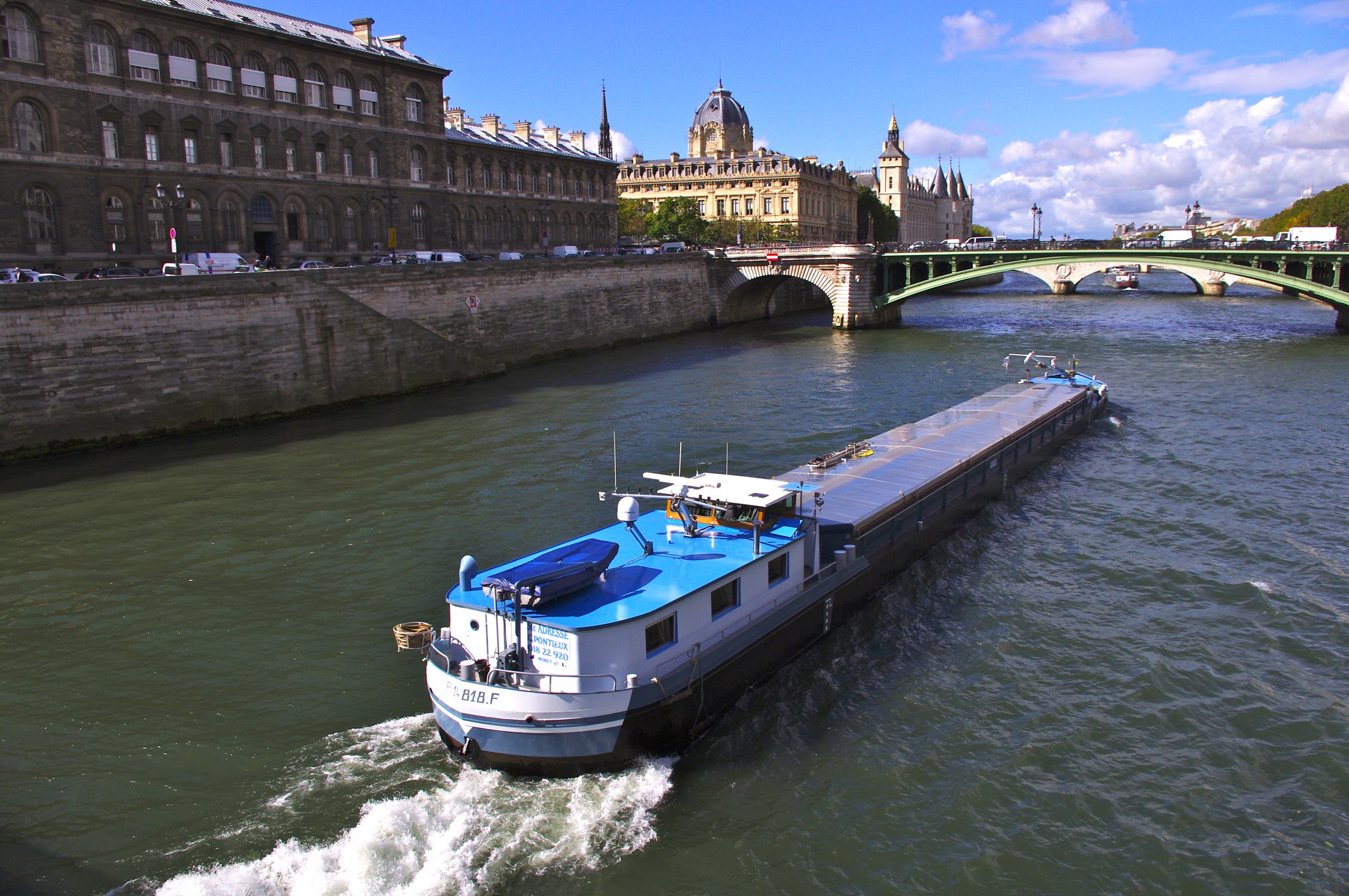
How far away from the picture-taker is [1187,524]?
73.0 ft

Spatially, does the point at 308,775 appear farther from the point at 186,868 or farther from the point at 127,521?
the point at 127,521

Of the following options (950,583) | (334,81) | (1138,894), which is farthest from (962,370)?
(1138,894)

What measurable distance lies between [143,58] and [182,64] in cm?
184

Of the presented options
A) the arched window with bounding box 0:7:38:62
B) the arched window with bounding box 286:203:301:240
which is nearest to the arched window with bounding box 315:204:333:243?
the arched window with bounding box 286:203:301:240

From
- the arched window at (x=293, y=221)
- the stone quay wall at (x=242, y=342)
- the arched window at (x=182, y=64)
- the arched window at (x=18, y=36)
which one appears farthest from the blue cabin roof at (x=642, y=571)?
the arched window at (x=293, y=221)

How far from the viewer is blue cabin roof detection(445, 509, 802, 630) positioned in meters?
12.8

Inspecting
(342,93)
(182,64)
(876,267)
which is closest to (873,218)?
(876,267)

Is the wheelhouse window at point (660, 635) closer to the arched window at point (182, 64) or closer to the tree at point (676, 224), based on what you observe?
the arched window at point (182, 64)

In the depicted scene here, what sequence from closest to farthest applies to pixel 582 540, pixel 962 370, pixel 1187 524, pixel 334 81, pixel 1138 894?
pixel 1138 894 → pixel 582 540 → pixel 1187 524 → pixel 962 370 → pixel 334 81

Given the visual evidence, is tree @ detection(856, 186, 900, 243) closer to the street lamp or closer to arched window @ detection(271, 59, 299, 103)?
arched window @ detection(271, 59, 299, 103)

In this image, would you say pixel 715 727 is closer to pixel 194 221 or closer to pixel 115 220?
pixel 115 220

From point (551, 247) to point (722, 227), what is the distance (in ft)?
154

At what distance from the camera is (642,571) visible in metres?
14.2

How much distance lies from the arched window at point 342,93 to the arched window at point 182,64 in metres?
7.98
